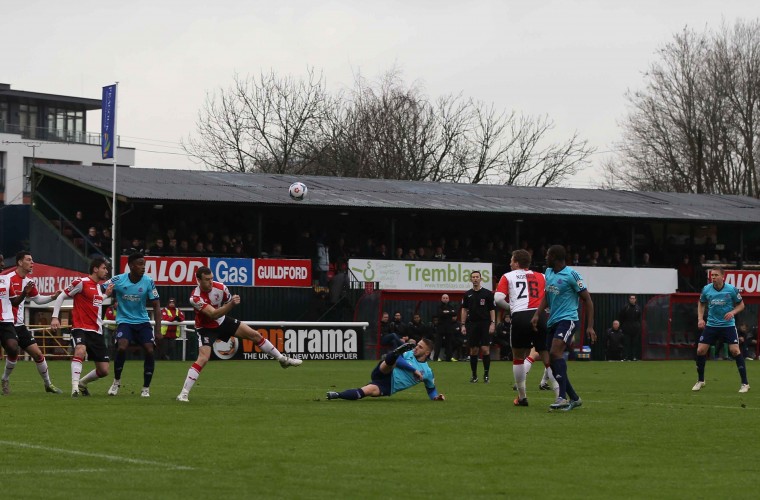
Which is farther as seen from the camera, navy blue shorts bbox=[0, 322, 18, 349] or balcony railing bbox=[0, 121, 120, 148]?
balcony railing bbox=[0, 121, 120, 148]

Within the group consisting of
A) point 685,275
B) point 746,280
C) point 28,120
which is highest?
point 28,120

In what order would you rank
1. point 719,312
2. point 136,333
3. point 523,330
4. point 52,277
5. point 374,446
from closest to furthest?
point 374,446 → point 523,330 → point 136,333 → point 719,312 → point 52,277

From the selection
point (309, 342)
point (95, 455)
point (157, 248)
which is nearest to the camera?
point (95, 455)

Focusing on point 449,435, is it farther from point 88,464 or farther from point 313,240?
point 313,240

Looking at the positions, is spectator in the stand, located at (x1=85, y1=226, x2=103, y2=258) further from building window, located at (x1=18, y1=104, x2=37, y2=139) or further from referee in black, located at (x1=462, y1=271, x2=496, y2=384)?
building window, located at (x1=18, y1=104, x2=37, y2=139)

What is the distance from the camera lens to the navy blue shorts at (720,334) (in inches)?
867

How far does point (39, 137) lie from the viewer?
10388cm

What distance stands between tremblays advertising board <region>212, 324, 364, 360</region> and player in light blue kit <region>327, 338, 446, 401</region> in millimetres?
21478

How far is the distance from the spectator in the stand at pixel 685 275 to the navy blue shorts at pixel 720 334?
30.4m

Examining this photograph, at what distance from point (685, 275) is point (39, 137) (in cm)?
6379

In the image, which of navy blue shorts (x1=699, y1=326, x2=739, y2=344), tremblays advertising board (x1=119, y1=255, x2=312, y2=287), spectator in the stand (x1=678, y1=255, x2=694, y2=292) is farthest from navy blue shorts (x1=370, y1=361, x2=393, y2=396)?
spectator in the stand (x1=678, y1=255, x2=694, y2=292)

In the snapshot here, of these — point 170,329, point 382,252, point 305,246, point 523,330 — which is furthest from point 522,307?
point 305,246

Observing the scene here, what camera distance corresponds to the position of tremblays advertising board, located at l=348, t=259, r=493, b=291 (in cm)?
4603

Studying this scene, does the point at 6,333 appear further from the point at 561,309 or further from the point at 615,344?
the point at 615,344
